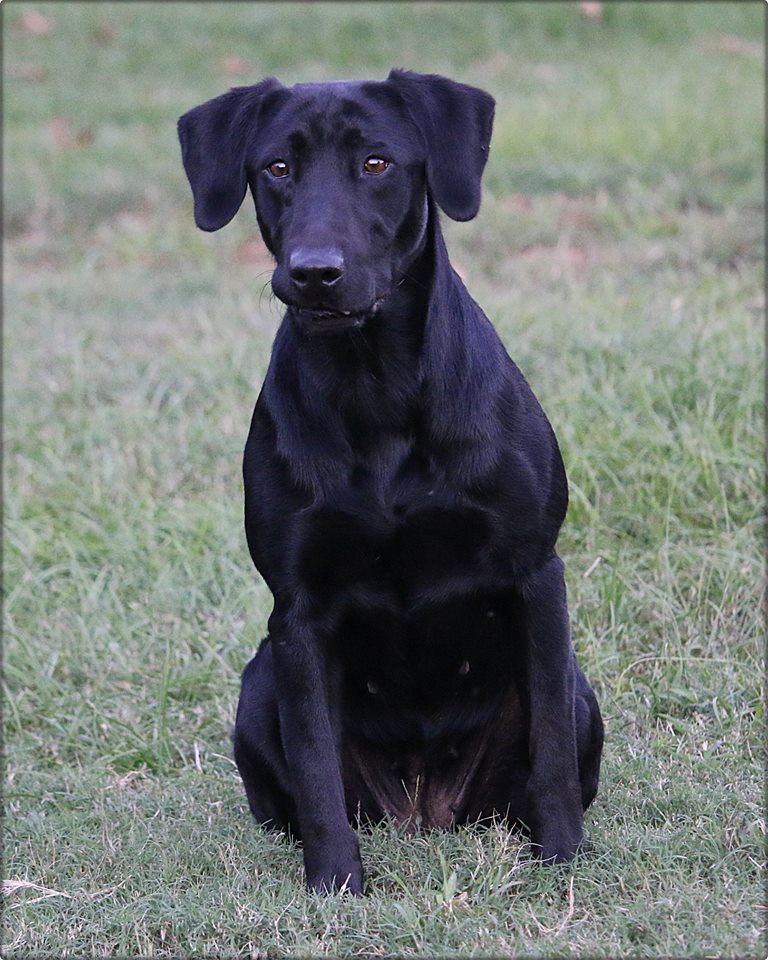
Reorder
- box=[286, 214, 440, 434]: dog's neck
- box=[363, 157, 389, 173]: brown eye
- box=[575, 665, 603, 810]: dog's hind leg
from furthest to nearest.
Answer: box=[575, 665, 603, 810]: dog's hind leg, box=[286, 214, 440, 434]: dog's neck, box=[363, 157, 389, 173]: brown eye

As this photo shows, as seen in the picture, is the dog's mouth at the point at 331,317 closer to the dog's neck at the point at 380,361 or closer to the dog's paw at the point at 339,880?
the dog's neck at the point at 380,361

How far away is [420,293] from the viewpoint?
263 centimetres

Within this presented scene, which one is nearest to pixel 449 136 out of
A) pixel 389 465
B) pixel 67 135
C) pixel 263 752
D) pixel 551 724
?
pixel 389 465

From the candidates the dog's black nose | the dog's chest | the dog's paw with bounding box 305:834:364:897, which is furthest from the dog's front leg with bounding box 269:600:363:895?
the dog's black nose

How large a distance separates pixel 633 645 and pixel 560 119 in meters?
5.00

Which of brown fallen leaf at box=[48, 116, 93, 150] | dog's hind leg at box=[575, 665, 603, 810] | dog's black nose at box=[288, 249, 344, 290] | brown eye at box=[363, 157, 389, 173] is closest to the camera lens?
dog's black nose at box=[288, 249, 344, 290]

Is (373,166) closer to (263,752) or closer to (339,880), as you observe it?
(263,752)

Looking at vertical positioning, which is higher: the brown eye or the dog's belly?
the brown eye

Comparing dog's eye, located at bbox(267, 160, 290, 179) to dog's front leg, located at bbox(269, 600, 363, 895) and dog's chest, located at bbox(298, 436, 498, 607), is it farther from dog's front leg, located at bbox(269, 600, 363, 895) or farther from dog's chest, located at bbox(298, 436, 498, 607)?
dog's front leg, located at bbox(269, 600, 363, 895)

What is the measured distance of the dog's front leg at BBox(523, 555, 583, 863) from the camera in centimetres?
263

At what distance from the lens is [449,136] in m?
2.56

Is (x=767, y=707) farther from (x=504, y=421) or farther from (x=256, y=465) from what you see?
(x=256, y=465)

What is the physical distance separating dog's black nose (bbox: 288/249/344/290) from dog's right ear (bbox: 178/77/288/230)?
38 centimetres

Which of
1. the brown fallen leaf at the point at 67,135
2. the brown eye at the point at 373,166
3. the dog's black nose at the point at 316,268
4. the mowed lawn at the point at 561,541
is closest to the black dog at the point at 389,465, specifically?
the brown eye at the point at 373,166
